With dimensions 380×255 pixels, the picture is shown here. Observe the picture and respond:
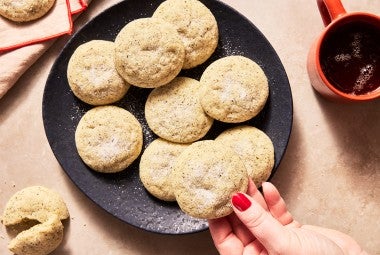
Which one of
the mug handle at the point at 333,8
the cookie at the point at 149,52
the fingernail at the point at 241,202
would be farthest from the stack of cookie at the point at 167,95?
the mug handle at the point at 333,8

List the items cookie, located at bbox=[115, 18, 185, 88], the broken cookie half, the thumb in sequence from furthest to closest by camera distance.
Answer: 1. the broken cookie half
2. cookie, located at bbox=[115, 18, 185, 88]
3. the thumb

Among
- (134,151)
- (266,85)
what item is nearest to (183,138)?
(134,151)

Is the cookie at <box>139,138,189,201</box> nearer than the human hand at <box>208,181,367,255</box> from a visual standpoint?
No

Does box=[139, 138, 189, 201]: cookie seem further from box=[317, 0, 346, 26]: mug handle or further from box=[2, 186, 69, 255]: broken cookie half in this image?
box=[317, 0, 346, 26]: mug handle

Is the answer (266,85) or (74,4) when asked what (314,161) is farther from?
(74,4)

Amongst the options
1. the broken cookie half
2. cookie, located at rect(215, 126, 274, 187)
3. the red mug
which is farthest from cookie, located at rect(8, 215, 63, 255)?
the red mug

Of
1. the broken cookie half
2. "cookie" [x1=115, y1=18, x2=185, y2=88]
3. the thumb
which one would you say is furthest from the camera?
the broken cookie half

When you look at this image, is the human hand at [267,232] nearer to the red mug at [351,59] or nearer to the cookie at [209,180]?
the cookie at [209,180]
